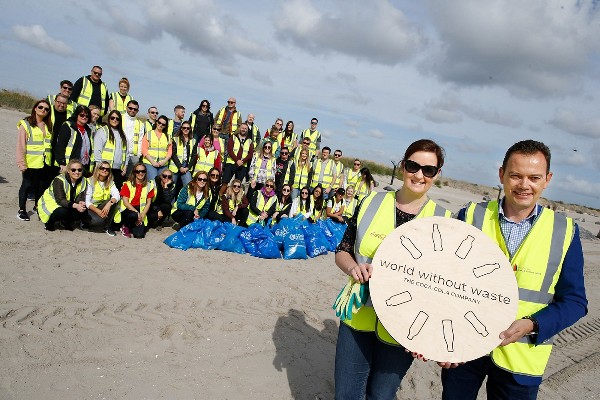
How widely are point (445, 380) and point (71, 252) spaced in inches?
207

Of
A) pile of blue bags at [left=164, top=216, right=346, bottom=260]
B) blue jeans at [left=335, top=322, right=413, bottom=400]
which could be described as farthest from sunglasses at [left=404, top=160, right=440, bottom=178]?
pile of blue bags at [left=164, top=216, right=346, bottom=260]

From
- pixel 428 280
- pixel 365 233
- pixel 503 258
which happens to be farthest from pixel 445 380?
pixel 365 233

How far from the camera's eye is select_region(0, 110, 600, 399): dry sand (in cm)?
311

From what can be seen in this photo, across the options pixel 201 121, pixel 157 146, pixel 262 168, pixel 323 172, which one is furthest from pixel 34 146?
pixel 323 172

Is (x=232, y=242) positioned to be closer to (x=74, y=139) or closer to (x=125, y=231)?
(x=125, y=231)

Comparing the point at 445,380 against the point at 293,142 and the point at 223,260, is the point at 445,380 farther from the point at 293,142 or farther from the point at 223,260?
the point at 293,142

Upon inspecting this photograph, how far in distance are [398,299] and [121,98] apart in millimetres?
7989

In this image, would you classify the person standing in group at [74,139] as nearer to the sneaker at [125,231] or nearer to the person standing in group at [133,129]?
the person standing in group at [133,129]

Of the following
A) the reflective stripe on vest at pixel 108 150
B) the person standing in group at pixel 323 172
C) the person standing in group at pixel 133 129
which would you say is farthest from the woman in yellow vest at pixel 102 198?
the person standing in group at pixel 323 172

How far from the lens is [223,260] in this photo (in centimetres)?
625

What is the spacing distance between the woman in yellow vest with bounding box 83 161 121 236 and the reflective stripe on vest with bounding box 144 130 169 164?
3.64 feet

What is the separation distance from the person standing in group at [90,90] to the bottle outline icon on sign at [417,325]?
7.68m

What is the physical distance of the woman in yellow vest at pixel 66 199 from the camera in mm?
6066

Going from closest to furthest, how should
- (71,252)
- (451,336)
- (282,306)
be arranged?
(451,336)
(282,306)
(71,252)
